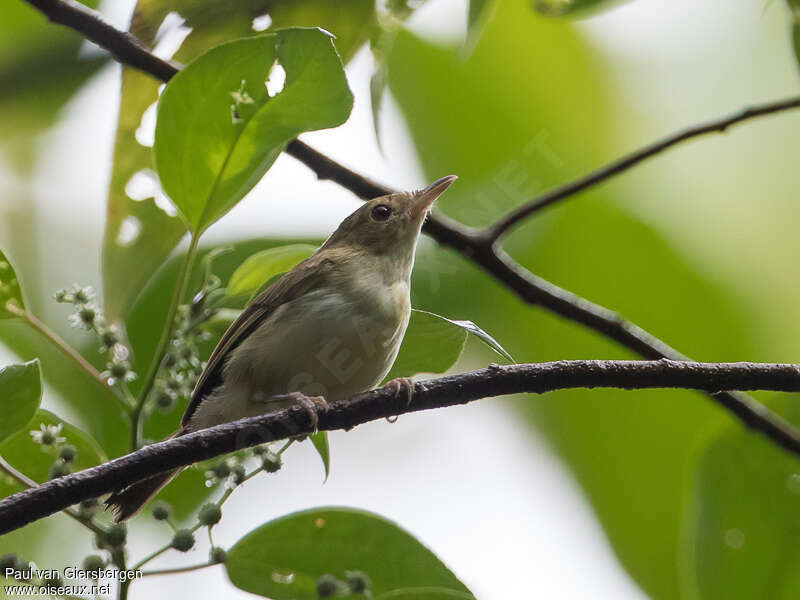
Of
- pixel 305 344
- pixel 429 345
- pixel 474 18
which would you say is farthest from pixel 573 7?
pixel 305 344

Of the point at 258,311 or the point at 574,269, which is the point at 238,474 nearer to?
the point at 258,311

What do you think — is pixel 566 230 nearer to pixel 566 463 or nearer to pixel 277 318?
pixel 566 463

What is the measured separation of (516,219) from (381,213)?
0.83 m

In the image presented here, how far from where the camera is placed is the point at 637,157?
216 centimetres

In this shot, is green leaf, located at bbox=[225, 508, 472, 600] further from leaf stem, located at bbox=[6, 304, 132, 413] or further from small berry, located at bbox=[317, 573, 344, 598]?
leaf stem, located at bbox=[6, 304, 132, 413]

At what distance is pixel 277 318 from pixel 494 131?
4.89 ft

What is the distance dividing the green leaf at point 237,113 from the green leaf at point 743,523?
51.7 inches

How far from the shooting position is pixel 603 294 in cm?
345

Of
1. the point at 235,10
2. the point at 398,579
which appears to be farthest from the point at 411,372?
the point at 235,10

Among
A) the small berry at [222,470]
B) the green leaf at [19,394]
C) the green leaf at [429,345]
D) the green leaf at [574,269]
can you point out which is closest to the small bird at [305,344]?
the green leaf at [429,345]

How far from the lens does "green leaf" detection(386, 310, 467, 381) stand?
180 cm

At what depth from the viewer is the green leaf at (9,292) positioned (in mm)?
1740

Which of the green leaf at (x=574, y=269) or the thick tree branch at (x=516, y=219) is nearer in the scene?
the thick tree branch at (x=516, y=219)

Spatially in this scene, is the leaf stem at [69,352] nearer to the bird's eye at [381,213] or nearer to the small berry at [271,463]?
the small berry at [271,463]
